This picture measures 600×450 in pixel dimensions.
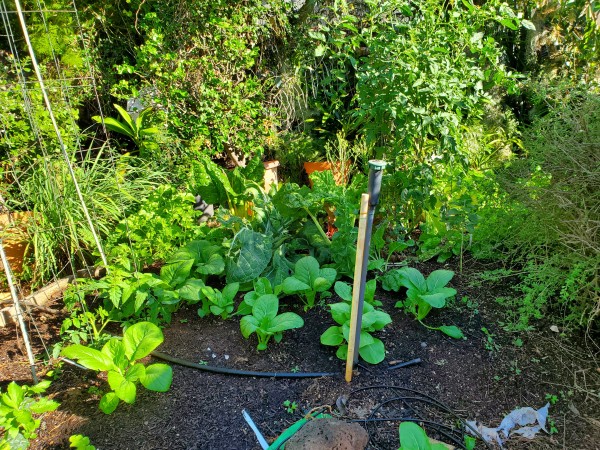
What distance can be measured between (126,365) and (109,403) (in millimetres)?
196

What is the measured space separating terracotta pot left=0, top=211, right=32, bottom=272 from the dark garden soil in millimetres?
700

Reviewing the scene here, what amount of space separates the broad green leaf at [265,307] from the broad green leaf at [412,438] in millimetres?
898

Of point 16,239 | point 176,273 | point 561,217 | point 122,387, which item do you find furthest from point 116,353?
point 561,217

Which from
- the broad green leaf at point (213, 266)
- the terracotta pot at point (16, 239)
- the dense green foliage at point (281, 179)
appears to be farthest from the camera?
the terracotta pot at point (16, 239)

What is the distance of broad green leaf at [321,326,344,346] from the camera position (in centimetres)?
224

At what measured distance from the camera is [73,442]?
179 centimetres

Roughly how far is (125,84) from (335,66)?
222 centimetres

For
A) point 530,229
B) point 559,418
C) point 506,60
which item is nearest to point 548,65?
point 506,60

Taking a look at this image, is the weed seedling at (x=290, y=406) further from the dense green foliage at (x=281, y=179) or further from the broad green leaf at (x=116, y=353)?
the broad green leaf at (x=116, y=353)

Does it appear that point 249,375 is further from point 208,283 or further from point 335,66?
point 335,66

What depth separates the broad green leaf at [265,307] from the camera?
91.2 inches

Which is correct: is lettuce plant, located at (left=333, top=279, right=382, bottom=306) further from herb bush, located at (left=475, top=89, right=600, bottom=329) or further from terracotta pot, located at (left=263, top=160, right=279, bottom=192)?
terracotta pot, located at (left=263, top=160, right=279, bottom=192)

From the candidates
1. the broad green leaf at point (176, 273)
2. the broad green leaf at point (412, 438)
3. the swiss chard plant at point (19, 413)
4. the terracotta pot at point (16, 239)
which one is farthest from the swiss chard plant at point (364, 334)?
the terracotta pot at point (16, 239)

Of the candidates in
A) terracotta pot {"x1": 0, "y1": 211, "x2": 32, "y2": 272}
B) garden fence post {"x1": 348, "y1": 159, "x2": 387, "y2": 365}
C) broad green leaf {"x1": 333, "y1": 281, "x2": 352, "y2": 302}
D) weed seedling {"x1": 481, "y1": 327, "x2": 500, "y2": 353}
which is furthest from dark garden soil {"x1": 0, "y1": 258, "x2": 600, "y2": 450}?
terracotta pot {"x1": 0, "y1": 211, "x2": 32, "y2": 272}
